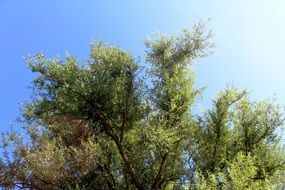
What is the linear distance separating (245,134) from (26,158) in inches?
509

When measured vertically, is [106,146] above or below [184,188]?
above

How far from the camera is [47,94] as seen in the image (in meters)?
28.7

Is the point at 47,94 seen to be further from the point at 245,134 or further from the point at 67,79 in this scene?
the point at 245,134

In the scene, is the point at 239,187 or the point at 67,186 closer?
the point at 239,187

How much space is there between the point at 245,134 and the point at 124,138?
7.30 meters

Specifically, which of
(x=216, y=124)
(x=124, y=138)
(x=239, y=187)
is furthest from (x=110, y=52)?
(x=239, y=187)

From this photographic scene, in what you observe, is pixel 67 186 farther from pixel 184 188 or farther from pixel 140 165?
pixel 184 188

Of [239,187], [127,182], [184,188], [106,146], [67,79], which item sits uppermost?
[67,79]

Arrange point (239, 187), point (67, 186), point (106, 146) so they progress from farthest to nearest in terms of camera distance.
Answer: point (106, 146) → point (67, 186) → point (239, 187)

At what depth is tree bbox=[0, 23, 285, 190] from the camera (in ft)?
88.9

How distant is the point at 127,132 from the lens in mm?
29156

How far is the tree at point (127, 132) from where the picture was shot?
27094 mm

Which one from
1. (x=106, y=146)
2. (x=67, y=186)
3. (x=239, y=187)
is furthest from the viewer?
(x=106, y=146)

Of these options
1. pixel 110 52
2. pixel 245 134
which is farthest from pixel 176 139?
pixel 110 52
